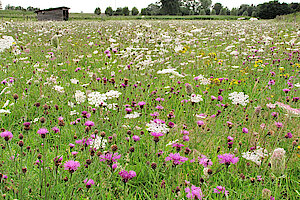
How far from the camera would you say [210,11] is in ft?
284

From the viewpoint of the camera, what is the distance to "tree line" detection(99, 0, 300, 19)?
54.5m

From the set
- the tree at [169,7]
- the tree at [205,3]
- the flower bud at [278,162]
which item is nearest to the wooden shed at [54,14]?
the flower bud at [278,162]

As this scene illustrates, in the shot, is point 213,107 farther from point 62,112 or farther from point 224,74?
point 62,112

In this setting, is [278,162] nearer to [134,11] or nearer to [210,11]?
[134,11]

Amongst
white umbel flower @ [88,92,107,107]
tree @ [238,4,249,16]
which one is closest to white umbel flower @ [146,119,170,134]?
white umbel flower @ [88,92,107,107]

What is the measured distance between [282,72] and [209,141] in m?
3.33

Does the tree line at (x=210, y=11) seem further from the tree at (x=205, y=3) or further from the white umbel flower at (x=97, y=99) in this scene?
the white umbel flower at (x=97, y=99)

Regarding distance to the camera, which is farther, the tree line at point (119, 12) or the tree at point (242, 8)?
the tree at point (242, 8)

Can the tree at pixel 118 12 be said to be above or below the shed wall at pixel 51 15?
above

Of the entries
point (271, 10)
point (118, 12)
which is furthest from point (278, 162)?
point (118, 12)

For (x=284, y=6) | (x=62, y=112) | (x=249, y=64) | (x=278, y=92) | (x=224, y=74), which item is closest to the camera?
(x=62, y=112)

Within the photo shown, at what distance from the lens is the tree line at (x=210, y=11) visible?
2147 inches

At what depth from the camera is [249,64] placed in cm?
527

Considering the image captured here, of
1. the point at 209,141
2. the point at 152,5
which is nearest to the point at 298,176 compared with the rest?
the point at 209,141
